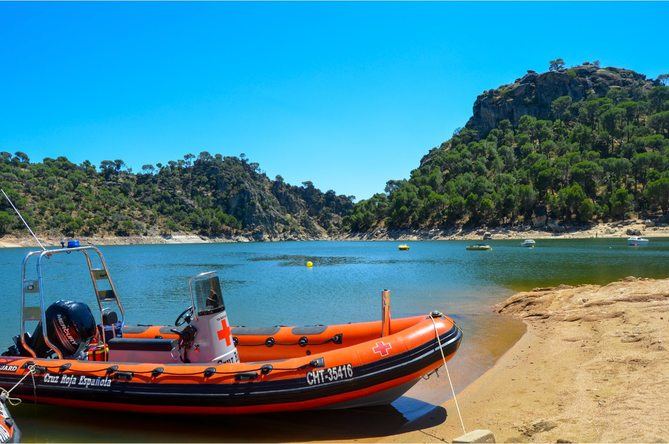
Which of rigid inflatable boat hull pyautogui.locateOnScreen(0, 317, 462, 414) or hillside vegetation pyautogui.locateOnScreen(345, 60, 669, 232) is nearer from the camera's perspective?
rigid inflatable boat hull pyautogui.locateOnScreen(0, 317, 462, 414)

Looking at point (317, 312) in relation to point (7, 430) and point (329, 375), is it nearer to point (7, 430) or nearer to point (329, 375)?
point (329, 375)

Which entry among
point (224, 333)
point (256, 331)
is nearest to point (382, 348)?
point (224, 333)

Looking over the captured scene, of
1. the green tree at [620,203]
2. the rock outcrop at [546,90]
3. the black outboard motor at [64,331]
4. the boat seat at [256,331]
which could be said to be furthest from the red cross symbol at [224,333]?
the rock outcrop at [546,90]

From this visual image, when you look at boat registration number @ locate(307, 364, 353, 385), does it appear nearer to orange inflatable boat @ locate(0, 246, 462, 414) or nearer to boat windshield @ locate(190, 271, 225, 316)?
orange inflatable boat @ locate(0, 246, 462, 414)

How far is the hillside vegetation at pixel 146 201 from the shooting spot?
113438 millimetres

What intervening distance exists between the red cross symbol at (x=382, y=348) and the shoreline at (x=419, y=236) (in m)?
26.6

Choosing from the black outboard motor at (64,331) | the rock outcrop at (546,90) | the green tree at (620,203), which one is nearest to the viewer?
the black outboard motor at (64,331)

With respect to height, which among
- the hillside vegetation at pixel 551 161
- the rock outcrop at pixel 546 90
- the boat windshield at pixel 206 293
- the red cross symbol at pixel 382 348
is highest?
the rock outcrop at pixel 546 90

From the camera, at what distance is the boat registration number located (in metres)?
5.93

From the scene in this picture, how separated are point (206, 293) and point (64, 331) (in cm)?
250

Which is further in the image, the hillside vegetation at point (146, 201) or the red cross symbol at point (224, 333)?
the hillside vegetation at point (146, 201)

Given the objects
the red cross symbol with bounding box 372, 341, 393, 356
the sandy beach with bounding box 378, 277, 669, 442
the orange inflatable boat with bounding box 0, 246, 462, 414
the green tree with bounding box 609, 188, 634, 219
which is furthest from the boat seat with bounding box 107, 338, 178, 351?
the green tree with bounding box 609, 188, 634, 219

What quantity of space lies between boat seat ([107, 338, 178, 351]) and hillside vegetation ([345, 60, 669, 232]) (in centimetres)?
7778

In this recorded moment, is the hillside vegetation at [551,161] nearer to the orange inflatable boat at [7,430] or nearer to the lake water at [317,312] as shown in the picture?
the lake water at [317,312]
